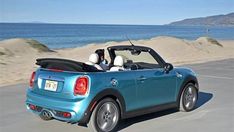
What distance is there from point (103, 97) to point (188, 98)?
258 cm

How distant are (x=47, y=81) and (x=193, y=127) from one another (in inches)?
101

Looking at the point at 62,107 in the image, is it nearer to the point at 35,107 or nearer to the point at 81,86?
the point at 81,86

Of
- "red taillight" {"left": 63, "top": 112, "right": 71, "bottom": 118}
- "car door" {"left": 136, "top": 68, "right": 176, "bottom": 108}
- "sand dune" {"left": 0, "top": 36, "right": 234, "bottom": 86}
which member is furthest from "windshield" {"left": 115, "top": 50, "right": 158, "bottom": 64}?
"sand dune" {"left": 0, "top": 36, "right": 234, "bottom": 86}

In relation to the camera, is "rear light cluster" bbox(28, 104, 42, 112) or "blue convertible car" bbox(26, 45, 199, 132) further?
"rear light cluster" bbox(28, 104, 42, 112)

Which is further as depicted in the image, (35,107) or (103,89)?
(35,107)

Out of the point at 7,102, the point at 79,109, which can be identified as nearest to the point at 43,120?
the point at 79,109

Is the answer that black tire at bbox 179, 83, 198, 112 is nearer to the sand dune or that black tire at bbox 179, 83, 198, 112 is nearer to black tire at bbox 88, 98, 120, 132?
black tire at bbox 88, 98, 120, 132

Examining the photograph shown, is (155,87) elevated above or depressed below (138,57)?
below

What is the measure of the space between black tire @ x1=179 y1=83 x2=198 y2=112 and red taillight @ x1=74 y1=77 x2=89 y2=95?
2621 millimetres

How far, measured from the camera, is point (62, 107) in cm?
591

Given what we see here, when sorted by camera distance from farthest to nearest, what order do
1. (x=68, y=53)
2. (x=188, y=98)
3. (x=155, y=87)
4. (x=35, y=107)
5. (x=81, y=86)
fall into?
(x=68, y=53) → (x=188, y=98) → (x=155, y=87) → (x=35, y=107) → (x=81, y=86)

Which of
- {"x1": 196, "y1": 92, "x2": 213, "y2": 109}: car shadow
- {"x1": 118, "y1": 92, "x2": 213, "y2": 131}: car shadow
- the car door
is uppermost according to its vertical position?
the car door

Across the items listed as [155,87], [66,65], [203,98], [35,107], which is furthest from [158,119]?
[203,98]

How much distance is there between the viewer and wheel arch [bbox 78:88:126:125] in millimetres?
5854
